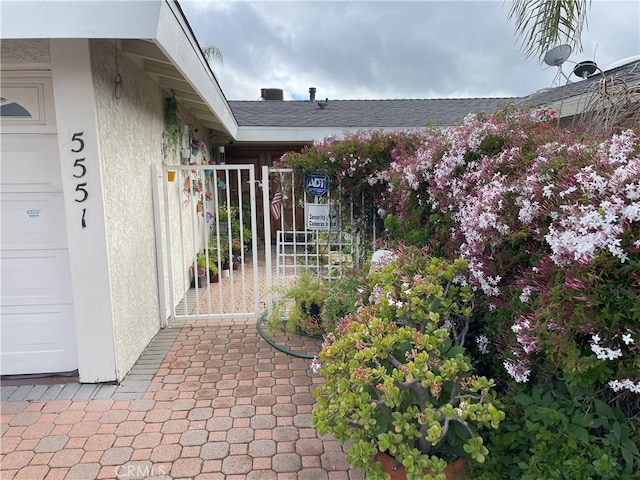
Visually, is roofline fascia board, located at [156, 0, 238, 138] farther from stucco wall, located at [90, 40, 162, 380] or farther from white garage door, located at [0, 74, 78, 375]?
white garage door, located at [0, 74, 78, 375]

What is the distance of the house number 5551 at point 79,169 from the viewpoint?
2.87m

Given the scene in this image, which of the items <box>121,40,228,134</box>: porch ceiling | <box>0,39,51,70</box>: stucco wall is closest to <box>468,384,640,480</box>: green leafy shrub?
<box>121,40,228,134</box>: porch ceiling

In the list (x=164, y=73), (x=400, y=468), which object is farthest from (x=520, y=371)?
(x=164, y=73)

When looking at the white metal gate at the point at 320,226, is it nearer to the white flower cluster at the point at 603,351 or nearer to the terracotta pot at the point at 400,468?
the terracotta pot at the point at 400,468

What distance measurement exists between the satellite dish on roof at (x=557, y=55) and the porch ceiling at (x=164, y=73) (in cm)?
300

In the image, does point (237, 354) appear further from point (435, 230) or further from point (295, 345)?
point (435, 230)

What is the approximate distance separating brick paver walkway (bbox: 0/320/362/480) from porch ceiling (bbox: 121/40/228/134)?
270 centimetres

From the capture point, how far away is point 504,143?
2.21m

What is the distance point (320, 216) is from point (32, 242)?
2592 mm

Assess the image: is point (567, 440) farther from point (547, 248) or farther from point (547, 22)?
point (547, 22)

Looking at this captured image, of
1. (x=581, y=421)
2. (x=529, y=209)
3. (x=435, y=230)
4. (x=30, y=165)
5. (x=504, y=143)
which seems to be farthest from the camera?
(x=30, y=165)

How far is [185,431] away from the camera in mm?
2578

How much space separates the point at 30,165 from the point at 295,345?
2.79 metres

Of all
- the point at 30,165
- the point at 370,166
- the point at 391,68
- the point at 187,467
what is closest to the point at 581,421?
the point at 187,467
